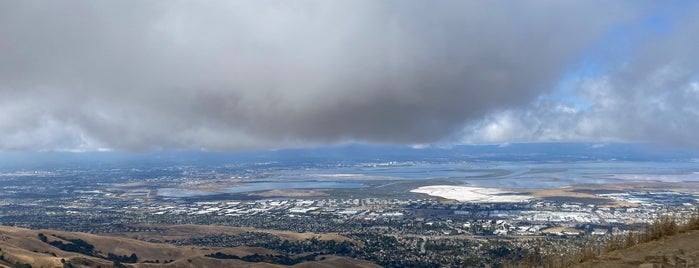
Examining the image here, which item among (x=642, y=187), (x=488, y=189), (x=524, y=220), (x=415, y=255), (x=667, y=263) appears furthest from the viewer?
(x=488, y=189)

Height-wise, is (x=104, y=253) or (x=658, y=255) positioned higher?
(x=658, y=255)

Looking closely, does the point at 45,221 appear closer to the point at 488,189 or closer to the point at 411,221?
the point at 411,221

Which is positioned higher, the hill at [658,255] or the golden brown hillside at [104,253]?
the hill at [658,255]

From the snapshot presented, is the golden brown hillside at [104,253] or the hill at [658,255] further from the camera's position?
the golden brown hillside at [104,253]

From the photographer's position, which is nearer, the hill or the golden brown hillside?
the hill

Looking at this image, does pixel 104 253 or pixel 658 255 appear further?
pixel 104 253

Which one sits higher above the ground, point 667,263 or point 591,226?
point 667,263

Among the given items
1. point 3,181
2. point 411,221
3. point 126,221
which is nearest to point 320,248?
point 411,221

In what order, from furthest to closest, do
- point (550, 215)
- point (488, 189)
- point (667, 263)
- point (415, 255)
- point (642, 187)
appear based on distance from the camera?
1. point (488, 189)
2. point (642, 187)
3. point (550, 215)
4. point (415, 255)
5. point (667, 263)
